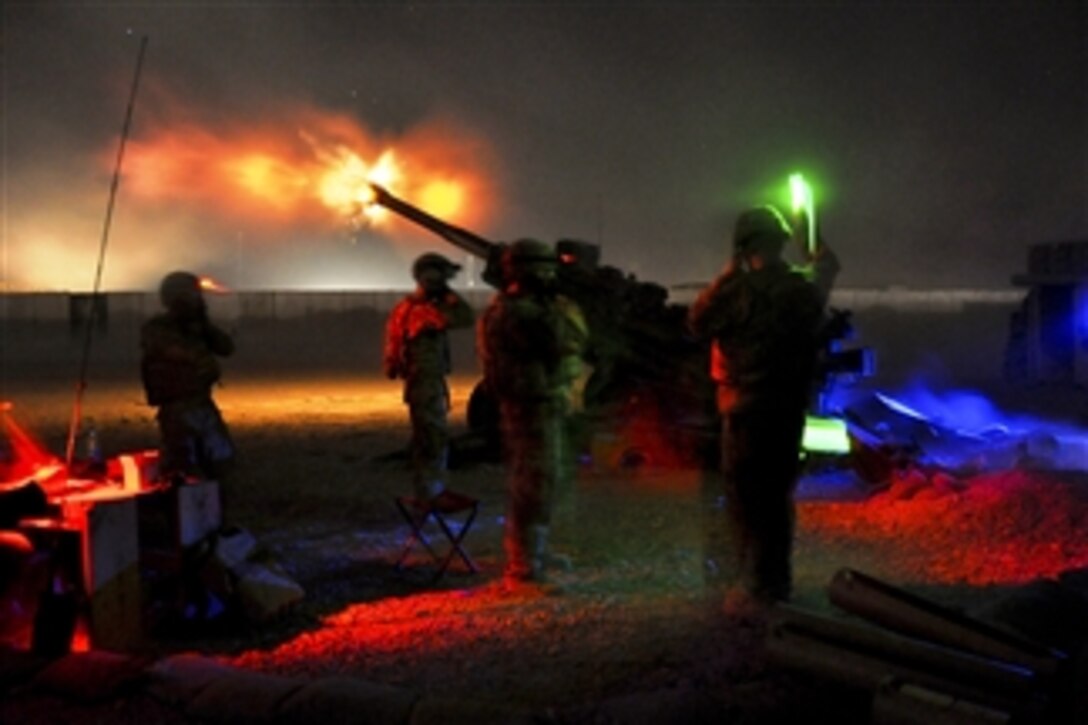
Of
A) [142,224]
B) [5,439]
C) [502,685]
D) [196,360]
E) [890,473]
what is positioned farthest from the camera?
[142,224]

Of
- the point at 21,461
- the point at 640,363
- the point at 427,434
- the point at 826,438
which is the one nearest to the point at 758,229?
the point at 21,461

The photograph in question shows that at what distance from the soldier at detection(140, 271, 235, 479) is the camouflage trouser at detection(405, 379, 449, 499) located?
8.20 feet

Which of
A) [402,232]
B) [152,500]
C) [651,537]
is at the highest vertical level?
[402,232]

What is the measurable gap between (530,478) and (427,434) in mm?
2895

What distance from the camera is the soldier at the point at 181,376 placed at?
7.77 meters

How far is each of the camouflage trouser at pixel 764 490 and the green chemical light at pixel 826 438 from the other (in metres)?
6.08

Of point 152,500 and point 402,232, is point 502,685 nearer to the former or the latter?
point 152,500

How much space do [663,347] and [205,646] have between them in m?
7.62

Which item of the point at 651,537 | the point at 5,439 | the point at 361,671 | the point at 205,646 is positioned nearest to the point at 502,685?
the point at 361,671

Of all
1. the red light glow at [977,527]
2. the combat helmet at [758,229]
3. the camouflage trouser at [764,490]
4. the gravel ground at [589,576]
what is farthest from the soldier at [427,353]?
the camouflage trouser at [764,490]

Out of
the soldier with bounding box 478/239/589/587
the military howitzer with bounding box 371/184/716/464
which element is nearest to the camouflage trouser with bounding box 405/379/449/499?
the military howitzer with bounding box 371/184/716/464

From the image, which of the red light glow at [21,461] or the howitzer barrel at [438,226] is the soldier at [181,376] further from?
the howitzer barrel at [438,226]

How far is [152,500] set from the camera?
6.23m

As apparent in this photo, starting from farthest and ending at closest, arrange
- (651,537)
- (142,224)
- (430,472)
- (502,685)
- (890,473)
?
1. (142,224)
2. (890,473)
3. (430,472)
4. (651,537)
5. (502,685)
